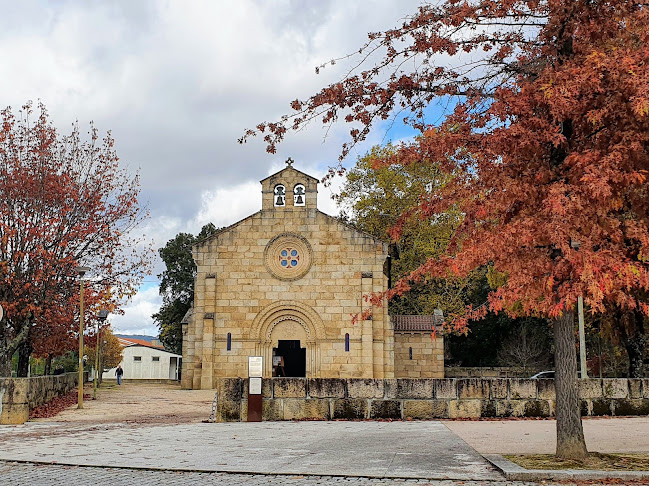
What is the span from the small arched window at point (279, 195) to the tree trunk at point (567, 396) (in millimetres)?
21569

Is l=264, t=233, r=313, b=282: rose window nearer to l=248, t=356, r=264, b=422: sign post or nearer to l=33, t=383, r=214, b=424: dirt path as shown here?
l=33, t=383, r=214, b=424: dirt path

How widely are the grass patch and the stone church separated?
1903cm

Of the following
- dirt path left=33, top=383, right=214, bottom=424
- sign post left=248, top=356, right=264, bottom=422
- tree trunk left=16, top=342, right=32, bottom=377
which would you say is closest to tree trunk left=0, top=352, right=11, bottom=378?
dirt path left=33, top=383, right=214, bottom=424

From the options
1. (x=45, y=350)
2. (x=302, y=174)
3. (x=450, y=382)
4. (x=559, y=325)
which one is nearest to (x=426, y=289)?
(x=302, y=174)

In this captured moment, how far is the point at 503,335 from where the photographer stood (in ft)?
157

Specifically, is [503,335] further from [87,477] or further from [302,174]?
[87,477]

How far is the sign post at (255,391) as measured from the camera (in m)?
15.7

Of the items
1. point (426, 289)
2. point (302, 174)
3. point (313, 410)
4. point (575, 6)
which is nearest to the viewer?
point (575, 6)

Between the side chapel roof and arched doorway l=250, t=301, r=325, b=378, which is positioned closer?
arched doorway l=250, t=301, r=325, b=378

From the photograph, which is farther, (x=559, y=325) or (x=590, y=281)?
(x=559, y=325)

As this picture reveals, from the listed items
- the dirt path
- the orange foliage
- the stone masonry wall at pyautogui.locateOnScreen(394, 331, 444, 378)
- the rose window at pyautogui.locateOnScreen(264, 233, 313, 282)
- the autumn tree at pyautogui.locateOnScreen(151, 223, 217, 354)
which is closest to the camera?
the orange foliage

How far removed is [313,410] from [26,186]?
13.1 metres

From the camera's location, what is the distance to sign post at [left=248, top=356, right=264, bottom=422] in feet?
51.6

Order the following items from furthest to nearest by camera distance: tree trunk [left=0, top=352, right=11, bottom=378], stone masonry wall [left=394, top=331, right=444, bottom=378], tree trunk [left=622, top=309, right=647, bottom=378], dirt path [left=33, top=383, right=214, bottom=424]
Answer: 1. stone masonry wall [left=394, top=331, right=444, bottom=378]
2. tree trunk [left=622, top=309, right=647, bottom=378]
3. tree trunk [left=0, top=352, right=11, bottom=378]
4. dirt path [left=33, top=383, right=214, bottom=424]
